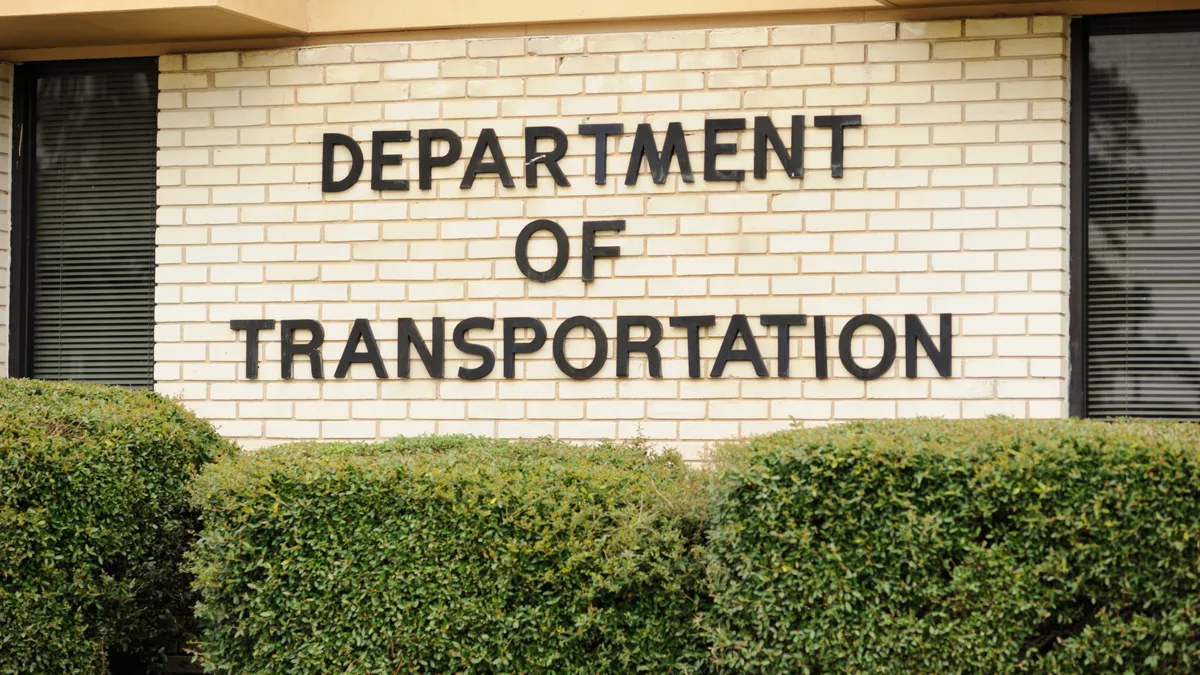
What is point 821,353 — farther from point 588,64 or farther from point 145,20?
point 145,20

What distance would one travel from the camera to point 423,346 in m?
6.24

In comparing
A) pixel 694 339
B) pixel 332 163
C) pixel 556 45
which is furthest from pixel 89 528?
pixel 556 45

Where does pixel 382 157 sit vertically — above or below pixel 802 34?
below

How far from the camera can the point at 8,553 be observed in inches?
185

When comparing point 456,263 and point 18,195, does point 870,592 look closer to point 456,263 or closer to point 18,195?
point 456,263

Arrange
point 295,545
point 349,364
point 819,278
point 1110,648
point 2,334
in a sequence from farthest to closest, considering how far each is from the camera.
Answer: point 2,334
point 349,364
point 819,278
point 295,545
point 1110,648

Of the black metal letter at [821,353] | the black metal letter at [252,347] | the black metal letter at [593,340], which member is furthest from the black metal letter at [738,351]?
the black metal letter at [252,347]

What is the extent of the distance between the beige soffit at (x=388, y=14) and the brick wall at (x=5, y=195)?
447 mm

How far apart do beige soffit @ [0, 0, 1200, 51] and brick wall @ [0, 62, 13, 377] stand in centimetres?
45

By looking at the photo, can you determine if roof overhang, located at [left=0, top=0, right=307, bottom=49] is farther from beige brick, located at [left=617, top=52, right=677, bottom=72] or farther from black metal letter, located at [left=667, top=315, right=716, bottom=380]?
black metal letter, located at [left=667, top=315, right=716, bottom=380]

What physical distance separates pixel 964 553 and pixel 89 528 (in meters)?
3.36

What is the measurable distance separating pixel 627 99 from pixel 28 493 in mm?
3280

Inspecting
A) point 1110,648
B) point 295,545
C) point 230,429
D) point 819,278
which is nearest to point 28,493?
point 295,545

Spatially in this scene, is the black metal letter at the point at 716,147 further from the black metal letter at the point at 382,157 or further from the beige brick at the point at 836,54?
the black metal letter at the point at 382,157
